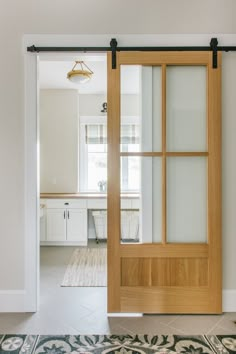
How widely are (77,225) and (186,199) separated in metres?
2.54

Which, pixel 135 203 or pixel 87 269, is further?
pixel 87 269

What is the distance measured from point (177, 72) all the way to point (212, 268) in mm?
1700

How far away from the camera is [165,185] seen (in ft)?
7.55

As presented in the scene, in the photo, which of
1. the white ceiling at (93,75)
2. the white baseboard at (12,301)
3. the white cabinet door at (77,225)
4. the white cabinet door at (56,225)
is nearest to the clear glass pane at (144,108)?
the white ceiling at (93,75)

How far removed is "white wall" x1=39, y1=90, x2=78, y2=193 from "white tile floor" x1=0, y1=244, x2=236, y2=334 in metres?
2.62

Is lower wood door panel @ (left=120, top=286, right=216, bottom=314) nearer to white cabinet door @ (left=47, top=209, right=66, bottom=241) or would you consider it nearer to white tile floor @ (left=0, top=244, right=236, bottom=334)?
white tile floor @ (left=0, top=244, right=236, bottom=334)

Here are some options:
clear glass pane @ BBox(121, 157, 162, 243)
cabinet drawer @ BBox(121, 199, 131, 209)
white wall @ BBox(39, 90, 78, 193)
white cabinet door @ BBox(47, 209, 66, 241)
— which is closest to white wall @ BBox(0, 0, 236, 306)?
clear glass pane @ BBox(121, 157, 162, 243)

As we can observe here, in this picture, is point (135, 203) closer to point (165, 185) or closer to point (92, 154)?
point (165, 185)

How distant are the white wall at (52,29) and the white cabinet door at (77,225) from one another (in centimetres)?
209

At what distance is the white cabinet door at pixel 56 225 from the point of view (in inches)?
174

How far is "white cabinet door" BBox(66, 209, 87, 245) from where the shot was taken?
14.6 ft

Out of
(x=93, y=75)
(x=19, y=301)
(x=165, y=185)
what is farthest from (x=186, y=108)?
(x=93, y=75)

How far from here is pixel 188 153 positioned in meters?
2.29

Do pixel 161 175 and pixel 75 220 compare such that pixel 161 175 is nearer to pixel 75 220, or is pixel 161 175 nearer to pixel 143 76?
pixel 143 76
